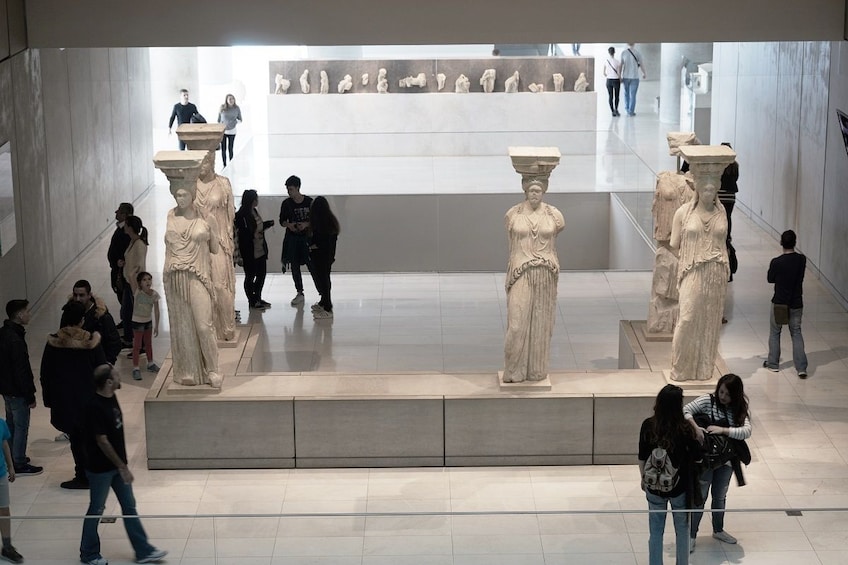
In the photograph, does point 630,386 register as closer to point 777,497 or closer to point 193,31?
point 777,497

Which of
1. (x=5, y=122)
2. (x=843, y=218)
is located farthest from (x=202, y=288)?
(x=843, y=218)

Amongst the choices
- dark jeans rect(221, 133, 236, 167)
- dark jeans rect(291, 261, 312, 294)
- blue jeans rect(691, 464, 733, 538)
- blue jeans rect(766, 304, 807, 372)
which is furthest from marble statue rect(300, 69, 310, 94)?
blue jeans rect(691, 464, 733, 538)

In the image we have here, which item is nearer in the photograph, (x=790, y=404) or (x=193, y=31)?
(x=790, y=404)

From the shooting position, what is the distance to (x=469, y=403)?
991cm

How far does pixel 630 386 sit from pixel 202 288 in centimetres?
347

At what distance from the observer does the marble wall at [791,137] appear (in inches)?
588

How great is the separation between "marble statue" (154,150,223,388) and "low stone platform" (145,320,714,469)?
0.39 metres

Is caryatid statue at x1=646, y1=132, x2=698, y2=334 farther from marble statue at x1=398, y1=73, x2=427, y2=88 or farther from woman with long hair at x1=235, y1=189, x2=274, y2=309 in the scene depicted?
marble statue at x1=398, y1=73, x2=427, y2=88

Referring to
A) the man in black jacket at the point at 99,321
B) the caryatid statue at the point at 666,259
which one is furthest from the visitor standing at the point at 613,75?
the man in black jacket at the point at 99,321

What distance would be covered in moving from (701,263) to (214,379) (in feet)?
12.9

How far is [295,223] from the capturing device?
13898 millimetres

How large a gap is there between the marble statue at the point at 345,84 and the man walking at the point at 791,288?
1467 centimetres

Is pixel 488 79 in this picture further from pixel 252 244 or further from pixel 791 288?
pixel 791 288

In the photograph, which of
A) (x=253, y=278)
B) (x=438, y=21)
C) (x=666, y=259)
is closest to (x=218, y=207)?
(x=253, y=278)
